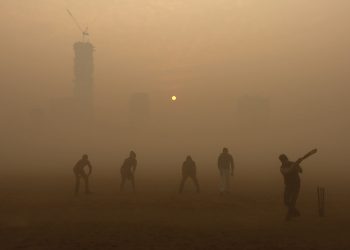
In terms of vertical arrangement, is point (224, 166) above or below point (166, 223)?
above

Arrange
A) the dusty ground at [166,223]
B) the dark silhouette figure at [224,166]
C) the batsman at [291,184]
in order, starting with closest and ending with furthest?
the dusty ground at [166,223] → the batsman at [291,184] → the dark silhouette figure at [224,166]

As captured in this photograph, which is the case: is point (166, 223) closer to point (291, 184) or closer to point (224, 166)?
point (291, 184)

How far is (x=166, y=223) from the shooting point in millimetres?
13125

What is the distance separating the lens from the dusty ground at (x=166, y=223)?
1050 cm

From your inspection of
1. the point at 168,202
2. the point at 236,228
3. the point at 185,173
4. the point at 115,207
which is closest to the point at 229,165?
the point at 185,173

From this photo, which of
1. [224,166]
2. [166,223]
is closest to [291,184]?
[166,223]

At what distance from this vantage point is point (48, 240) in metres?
10.8

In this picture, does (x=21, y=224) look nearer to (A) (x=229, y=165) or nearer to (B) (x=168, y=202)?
(B) (x=168, y=202)

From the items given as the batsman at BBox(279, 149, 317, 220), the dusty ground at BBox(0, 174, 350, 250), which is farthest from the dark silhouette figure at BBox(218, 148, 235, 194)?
the batsman at BBox(279, 149, 317, 220)

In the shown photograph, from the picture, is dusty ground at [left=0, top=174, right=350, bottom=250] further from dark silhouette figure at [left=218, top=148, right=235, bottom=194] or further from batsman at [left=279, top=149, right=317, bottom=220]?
dark silhouette figure at [left=218, top=148, right=235, bottom=194]

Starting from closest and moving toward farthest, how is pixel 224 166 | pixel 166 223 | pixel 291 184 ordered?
pixel 166 223
pixel 291 184
pixel 224 166

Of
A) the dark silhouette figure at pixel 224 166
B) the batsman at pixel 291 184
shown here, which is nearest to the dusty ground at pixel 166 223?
the batsman at pixel 291 184

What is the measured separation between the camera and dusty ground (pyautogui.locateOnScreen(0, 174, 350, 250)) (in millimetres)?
10500

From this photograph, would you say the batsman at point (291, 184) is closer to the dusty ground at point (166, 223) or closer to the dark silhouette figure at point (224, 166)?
the dusty ground at point (166, 223)
